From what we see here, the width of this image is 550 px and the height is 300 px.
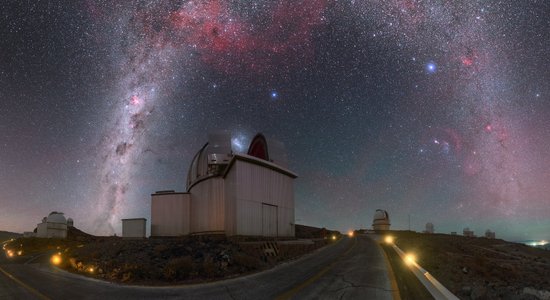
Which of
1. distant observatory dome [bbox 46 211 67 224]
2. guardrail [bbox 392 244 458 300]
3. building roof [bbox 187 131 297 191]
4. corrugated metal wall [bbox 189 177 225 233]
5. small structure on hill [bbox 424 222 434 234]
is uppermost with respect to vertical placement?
building roof [bbox 187 131 297 191]

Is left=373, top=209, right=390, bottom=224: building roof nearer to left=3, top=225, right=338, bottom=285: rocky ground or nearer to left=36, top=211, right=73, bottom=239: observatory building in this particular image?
left=3, top=225, right=338, bottom=285: rocky ground

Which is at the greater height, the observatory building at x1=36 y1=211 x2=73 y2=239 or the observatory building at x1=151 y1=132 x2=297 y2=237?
the observatory building at x1=151 y1=132 x2=297 y2=237

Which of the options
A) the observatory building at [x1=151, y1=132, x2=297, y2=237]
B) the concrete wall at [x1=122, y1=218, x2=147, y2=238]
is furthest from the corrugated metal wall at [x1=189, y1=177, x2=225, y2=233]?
the concrete wall at [x1=122, y1=218, x2=147, y2=238]

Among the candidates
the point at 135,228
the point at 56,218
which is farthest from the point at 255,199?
the point at 56,218

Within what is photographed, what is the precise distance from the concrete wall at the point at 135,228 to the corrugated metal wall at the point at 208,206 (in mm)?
6501

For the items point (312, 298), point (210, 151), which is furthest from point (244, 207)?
point (312, 298)

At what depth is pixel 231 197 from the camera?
1123 inches

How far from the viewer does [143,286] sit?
1257 cm

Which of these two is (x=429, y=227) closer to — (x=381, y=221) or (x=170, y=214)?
(x=381, y=221)

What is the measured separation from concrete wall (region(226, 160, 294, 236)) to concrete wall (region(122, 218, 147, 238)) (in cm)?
1420

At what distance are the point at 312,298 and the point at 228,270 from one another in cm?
761

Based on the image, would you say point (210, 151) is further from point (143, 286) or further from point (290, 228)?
point (143, 286)

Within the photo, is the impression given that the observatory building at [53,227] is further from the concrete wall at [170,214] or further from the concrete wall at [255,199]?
the concrete wall at [255,199]

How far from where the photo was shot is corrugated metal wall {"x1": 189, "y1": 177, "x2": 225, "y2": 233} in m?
31.8
